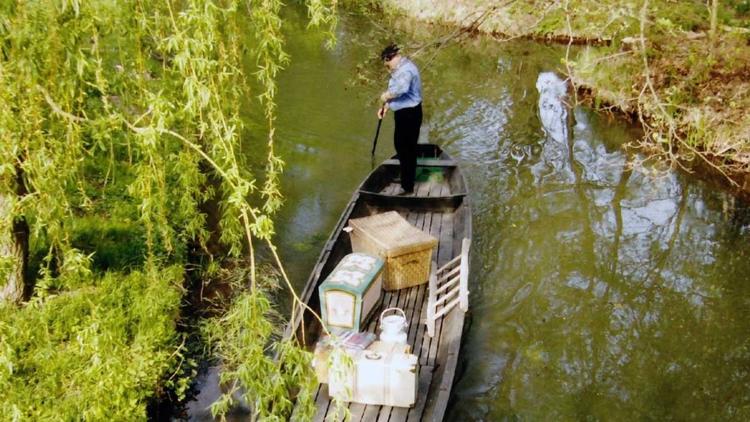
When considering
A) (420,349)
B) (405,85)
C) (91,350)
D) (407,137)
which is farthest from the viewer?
(407,137)

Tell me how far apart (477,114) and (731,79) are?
189 inches

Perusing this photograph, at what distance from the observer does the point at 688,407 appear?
5.82m

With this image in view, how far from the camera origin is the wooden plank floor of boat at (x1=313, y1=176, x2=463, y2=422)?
15.1ft

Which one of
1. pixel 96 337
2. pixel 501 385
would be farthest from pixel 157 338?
pixel 501 385

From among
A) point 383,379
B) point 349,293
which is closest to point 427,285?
point 349,293

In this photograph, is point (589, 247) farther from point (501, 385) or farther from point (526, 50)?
point (526, 50)

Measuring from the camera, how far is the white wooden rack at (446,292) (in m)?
5.39

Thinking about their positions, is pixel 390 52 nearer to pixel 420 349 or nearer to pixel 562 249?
pixel 420 349

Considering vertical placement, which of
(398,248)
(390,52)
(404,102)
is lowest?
(398,248)

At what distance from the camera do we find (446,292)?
5980 millimetres

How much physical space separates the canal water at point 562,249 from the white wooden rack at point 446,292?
815mm

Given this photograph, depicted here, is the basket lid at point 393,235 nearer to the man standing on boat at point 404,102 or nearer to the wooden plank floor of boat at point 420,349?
the wooden plank floor of boat at point 420,349

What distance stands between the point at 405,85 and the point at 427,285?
7.70ft

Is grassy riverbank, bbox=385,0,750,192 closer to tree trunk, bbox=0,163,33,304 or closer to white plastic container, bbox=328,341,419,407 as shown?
white plastic container, bbox=328,341,419,407
